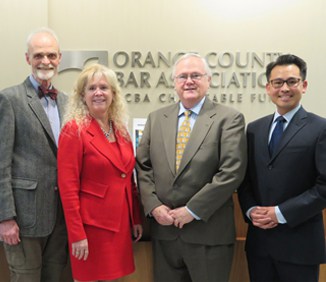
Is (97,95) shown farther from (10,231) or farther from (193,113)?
(10,231)

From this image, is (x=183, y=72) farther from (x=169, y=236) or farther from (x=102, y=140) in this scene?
(x=169, y=236)

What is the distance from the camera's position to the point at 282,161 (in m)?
1.83

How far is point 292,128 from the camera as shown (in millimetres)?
1863

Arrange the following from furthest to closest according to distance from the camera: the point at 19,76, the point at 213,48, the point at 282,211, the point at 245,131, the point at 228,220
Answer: the point at 213,48 < the point at 19,76 < the point at 245,131 < the point at 228,220 < the point at 282,211

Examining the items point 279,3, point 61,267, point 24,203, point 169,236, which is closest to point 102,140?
point 24,203

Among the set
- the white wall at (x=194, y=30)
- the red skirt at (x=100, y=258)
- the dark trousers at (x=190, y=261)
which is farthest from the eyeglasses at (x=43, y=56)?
the white wall at (x=194, y=30)

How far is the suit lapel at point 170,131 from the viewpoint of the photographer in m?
1.96

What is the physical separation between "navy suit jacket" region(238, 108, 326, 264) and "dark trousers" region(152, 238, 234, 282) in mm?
218

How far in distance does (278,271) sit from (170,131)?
3.18 feet

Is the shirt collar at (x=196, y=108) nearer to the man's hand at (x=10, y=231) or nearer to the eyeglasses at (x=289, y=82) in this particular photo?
the eyeglasses at (x=289, y=82)

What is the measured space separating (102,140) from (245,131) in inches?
33.1

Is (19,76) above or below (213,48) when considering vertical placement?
below

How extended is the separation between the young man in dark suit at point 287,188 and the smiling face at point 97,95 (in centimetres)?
86

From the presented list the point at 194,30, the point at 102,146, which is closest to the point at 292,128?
the point at 102,146
